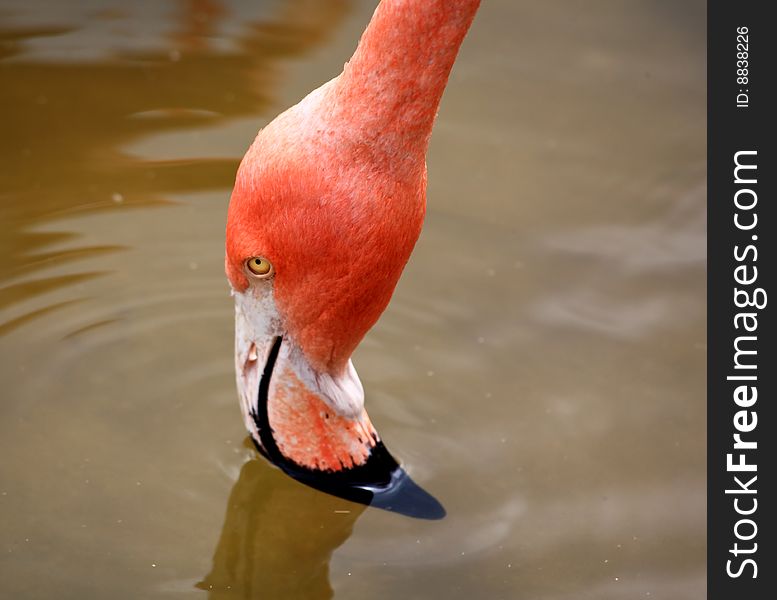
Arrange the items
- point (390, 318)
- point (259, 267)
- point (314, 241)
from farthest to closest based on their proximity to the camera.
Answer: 1. point (390, 318)
2. point (259, 267)
3. point (314, 241)

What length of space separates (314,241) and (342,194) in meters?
0.14

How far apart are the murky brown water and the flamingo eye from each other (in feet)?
2.94

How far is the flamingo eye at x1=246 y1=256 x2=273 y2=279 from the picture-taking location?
295cm

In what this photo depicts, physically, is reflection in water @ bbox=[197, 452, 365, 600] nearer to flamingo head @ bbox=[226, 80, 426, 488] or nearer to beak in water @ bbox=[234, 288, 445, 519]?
beak in water @ bbox=[234, 288, 445, 519]

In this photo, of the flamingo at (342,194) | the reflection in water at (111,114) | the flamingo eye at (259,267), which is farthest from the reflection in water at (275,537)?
the reflection in water at (111,114)

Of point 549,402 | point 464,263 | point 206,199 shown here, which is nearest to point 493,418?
point 549,402

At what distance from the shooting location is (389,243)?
9.42 ft

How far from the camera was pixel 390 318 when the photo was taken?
4234 mm

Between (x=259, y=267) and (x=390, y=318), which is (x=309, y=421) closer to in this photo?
(x=259, y=267)

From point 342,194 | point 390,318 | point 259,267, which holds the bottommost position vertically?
point 390,318

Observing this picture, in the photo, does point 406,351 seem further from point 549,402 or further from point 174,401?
point 174,401

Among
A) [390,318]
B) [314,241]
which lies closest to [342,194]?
[314,241]

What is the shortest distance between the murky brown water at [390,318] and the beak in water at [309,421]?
0.08 m

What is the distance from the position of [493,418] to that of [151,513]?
1178 millimetres
